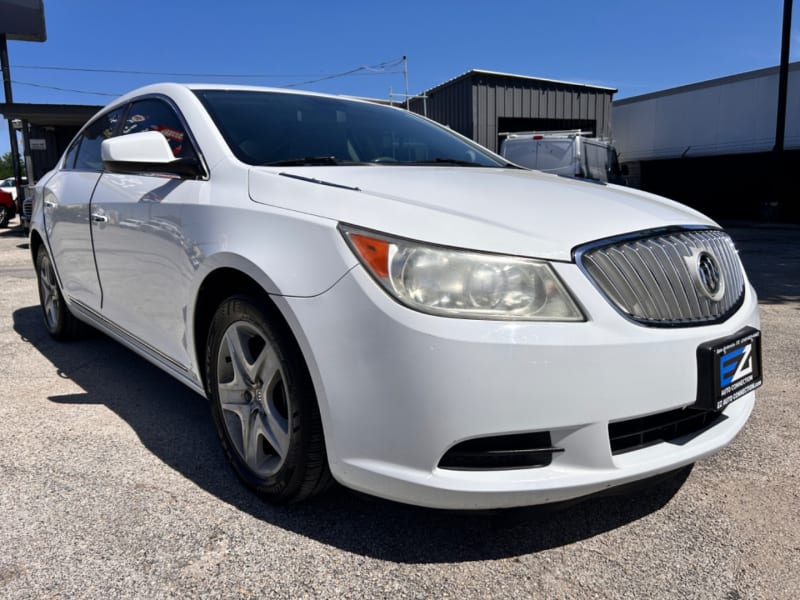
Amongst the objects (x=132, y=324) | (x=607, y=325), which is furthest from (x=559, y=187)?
(x=132, y=324)

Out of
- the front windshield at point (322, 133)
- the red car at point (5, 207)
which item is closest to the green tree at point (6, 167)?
the red car at point (5, 207)

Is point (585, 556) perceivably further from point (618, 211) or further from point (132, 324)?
point (132, 324)

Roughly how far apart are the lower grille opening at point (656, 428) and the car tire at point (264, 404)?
0.81 m

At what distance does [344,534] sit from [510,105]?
58.1ft

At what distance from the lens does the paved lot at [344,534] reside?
1697 millimetres

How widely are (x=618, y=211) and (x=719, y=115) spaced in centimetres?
1812

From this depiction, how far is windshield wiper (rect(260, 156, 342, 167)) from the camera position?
7.35 ft

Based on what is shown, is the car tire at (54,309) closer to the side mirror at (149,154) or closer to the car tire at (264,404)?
the side mirror at (149,154)

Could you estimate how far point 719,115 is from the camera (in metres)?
17.4

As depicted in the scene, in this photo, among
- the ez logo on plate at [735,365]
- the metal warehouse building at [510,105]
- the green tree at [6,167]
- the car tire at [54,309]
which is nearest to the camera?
the ez logo on plate at [735,365]

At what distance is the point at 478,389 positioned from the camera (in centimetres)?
153

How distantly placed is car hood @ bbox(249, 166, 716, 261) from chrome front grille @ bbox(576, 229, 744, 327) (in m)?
0.05

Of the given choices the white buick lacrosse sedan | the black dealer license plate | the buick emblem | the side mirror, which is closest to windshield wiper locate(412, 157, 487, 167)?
the white buick lacrosse sedan

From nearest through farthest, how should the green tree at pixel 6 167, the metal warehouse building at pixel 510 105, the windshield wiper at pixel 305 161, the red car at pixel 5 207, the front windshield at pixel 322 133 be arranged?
the windshield wiper at pixel 305 161
the front windshield at pixel 322 133
the red car at pixel 5 207
the metal warehouse building at pixel 510 105
the green tree at pixel 6 167
